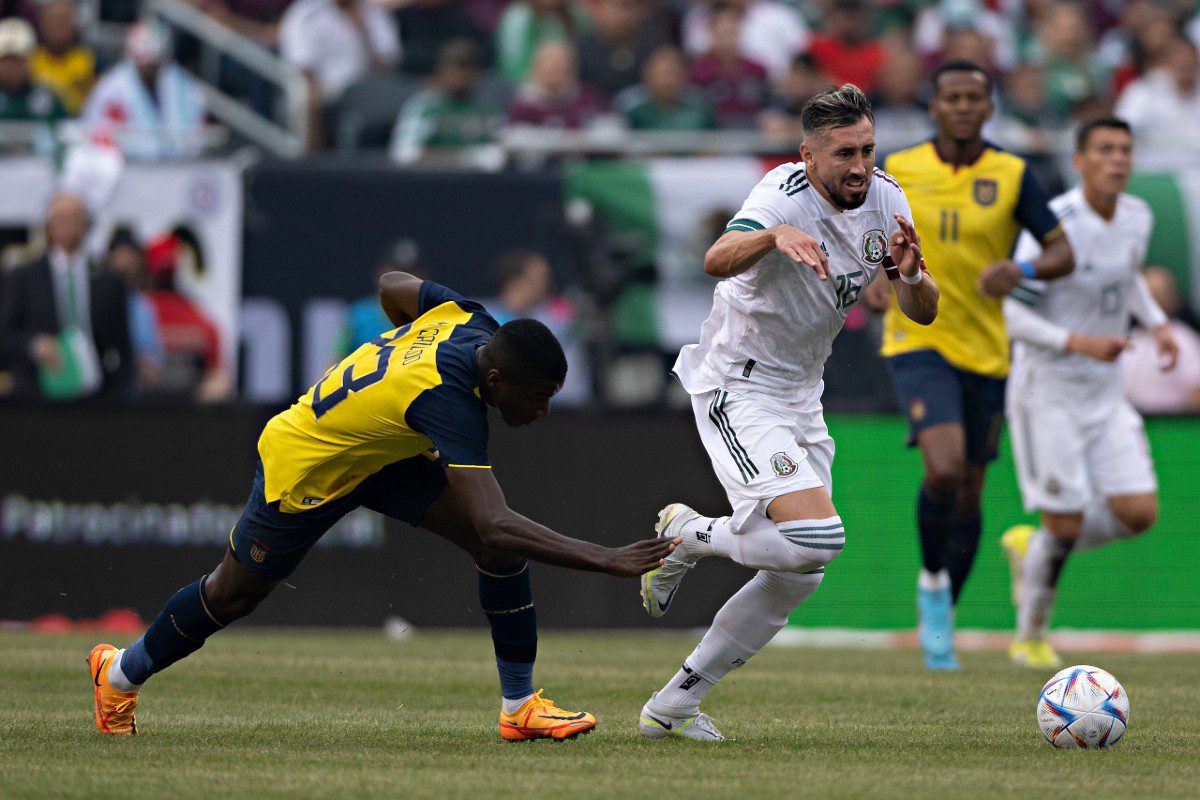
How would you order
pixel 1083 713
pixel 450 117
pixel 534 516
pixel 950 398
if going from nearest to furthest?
pixel 1083 713 < pixel 950 398 < pixel 534 516 < pixel 450 117

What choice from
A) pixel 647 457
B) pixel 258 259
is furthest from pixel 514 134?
pixel 647 457

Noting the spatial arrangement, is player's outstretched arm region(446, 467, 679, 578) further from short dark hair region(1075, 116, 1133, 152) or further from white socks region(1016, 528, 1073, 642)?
short dark hair region(1075, 116, 1133, 152)

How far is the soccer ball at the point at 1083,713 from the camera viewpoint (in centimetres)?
707

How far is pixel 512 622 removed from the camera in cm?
718

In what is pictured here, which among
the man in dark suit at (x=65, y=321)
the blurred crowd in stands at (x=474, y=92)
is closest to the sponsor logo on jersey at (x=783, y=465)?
the blurred crowd in stands at (x=474, y=92)

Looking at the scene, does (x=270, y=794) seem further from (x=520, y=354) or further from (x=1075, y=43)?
(x=1075, y=43)

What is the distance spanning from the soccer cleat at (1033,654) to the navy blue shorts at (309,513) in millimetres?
5296

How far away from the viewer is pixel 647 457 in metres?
14.1

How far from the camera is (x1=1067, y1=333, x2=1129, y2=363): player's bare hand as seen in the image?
10984 mm

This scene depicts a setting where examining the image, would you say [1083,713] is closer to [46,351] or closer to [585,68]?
[46,351]

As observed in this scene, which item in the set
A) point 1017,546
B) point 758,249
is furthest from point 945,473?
point 758,249

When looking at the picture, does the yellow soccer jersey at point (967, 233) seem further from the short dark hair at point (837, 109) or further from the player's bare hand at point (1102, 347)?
the short dark hair at point (837, 109)

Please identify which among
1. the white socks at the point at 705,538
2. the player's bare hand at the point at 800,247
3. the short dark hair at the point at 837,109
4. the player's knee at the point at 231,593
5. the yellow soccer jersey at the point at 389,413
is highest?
the short dark hair at the point at 837,109

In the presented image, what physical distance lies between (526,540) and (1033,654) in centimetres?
584
